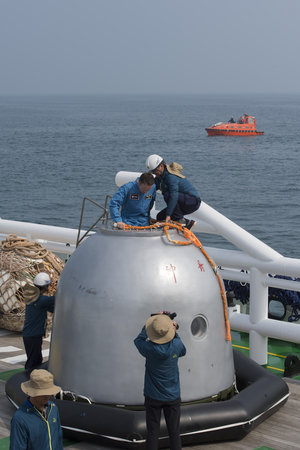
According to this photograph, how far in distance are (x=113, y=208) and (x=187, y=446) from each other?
286cm

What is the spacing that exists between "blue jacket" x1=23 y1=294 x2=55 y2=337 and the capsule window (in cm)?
196

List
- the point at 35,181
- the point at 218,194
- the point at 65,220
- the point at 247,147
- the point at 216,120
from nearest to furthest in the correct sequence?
the point at 65,220 → the point at 218,194 → the point at 35,181 → the point at 247,147 → the point at 216,120

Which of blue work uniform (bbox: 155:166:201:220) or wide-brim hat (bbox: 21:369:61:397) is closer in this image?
wide-brim hat (bbox: 21:369:61:397)

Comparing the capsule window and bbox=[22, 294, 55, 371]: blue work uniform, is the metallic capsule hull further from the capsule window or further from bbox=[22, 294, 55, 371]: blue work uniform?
bbox=[22, 294, 55, 371]: blue work uniform

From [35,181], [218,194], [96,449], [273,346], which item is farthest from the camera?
[35,181]

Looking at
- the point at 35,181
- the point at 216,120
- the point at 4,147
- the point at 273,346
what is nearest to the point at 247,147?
the point at 4,147

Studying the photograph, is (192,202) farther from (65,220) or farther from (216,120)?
(216,120)

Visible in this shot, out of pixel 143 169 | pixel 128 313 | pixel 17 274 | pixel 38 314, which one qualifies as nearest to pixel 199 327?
pixel 128 313

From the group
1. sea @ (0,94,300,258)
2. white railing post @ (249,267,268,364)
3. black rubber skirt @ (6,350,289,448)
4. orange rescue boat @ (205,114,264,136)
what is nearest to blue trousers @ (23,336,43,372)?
black rubber skirt @ (6,350,289,448)

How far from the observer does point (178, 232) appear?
9062 millimetres

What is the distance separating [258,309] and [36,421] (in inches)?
228

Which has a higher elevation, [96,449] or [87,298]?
[87,298]

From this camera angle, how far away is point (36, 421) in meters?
5.77

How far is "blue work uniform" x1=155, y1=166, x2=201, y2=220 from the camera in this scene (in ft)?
31.1
